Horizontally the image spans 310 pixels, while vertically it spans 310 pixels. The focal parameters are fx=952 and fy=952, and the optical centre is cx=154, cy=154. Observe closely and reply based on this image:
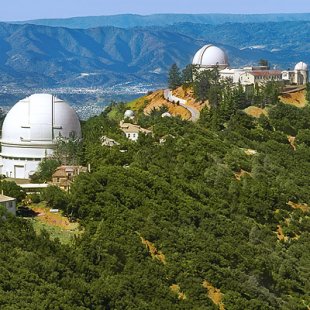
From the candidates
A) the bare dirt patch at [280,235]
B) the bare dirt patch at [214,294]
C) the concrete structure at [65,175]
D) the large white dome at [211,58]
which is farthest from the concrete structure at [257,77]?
the bare dirt patch at [214,294]

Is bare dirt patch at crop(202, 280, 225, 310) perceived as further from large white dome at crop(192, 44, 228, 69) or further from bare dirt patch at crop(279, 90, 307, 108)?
large white dome at crop(192, 44, 228, 69)

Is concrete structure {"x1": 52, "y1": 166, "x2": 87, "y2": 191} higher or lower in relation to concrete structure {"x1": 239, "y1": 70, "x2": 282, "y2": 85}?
lower

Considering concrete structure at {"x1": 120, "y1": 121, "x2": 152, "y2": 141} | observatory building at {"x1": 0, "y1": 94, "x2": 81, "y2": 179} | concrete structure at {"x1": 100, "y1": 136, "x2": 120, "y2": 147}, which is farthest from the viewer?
concrete structure at {"x1": 120, "y1": 121, "x2": 152, "y2": 141}

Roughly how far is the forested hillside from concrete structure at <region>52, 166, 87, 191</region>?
965mm

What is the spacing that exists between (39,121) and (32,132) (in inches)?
31.1

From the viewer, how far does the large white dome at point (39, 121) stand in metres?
57.7

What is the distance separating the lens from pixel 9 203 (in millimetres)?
40875

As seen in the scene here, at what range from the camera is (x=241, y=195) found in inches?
2067

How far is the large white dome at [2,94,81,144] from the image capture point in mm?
57719

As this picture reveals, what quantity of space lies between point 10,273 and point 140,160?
873 inches

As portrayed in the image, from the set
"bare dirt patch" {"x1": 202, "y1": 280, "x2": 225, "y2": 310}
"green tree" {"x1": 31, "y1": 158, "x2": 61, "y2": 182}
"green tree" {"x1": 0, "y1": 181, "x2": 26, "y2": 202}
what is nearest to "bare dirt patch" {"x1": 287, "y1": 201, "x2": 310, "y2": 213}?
"green tree" {"x1": 31, "y1": 158, "x2": 61, "y2": 182}

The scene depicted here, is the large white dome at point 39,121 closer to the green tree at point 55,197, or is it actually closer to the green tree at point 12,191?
the green tree at point 12,191

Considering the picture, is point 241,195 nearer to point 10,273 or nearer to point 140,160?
point 140,160

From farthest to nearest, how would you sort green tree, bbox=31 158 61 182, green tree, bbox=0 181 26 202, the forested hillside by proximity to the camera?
1. green tree, bbox=31 158 61 182
2. green tree, bbox=0 181 26 202
3. the forested hillside
